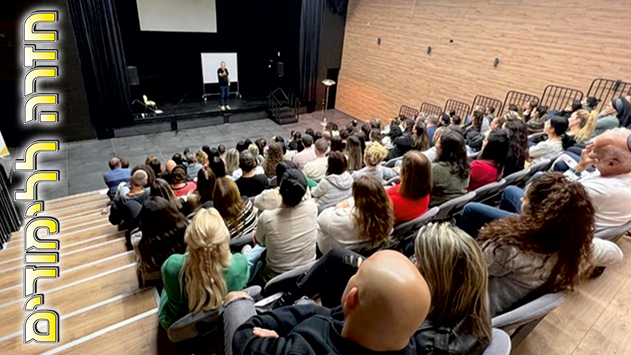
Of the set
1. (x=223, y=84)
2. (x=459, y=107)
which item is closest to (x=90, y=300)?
(x=459, y=107)

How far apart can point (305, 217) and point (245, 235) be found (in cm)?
71

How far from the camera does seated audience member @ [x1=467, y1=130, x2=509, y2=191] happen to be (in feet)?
9.12

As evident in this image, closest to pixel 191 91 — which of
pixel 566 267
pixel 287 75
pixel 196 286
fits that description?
pixel 287 75

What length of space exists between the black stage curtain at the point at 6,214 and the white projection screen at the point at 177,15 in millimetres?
6748

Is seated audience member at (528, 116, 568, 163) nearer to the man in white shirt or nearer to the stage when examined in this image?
the man in white shirt

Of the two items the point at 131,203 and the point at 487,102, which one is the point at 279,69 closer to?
the point at 487,102

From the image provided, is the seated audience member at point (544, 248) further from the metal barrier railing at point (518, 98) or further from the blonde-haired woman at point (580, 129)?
the metal barrier railing at point (518, 98)

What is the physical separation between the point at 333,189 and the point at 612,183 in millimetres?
1827

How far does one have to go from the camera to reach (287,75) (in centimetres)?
1149

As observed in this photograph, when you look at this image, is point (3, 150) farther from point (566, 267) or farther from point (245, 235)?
point (566, 267)

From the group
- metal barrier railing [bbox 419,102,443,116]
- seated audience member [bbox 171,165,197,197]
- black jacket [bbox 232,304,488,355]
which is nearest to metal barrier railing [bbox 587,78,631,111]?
metal barrier railing [bbox 419,102,443,116]

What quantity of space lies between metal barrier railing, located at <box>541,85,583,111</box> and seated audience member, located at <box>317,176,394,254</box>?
6074 millimetres

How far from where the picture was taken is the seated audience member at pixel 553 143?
11.5 feet

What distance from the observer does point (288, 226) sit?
1.91 meters
